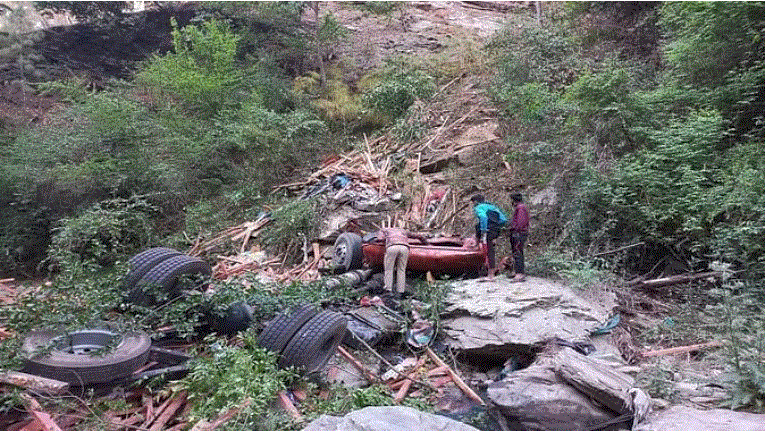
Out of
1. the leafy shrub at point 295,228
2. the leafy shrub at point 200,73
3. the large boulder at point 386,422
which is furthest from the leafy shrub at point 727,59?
the leafy shrub at point 200,73

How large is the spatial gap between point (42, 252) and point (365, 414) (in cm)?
1150

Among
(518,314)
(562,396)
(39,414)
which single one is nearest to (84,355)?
(39,414)

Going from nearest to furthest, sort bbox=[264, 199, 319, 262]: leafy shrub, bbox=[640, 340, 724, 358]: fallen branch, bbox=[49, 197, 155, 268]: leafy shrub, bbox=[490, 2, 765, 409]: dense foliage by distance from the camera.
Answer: bbox=[640, 340, 724, 358]: fallen branch, bbox=[490, 2, 765, 409]: dense foliage, bbox=[264, 199, 319, 262]: leafy shrub, bbox=[49, 197, 155, 268]: leafy shrub

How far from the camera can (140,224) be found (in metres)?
11.8

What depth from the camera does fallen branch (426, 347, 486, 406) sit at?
555cm

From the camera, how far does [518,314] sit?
6520 mm

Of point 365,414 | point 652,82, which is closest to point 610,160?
point 652,82

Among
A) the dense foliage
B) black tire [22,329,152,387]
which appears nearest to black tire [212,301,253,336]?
black tire [22,329,152,387]

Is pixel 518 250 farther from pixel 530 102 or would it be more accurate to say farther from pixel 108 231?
pixel 108 231

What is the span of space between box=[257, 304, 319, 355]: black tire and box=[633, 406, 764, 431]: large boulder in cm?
336

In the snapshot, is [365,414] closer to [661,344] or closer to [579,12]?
[661,344]

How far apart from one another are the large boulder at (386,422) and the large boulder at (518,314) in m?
2.31

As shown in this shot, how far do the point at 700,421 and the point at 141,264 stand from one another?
625 cm

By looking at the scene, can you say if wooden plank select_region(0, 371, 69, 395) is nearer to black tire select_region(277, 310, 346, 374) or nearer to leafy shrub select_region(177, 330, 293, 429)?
leafy shrub select_region(177, 330, 293, 429)
